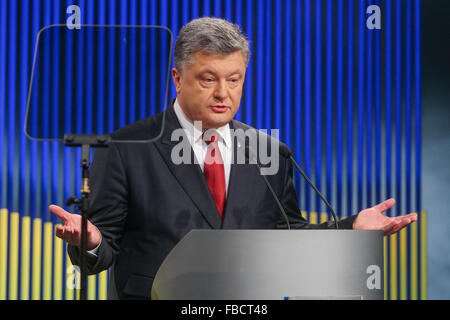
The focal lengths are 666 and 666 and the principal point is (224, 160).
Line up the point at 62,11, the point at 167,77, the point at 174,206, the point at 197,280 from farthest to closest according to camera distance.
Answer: the point at 62,11
the point at 174,206
the point at 167,77
the point at 197,280

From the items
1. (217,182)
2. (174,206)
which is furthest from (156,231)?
(217,182)

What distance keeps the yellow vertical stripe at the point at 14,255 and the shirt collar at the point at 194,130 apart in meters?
1.80

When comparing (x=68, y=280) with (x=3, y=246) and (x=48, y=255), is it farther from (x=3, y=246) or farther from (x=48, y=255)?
(x=3, y=246)

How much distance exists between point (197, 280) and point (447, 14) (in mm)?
2741

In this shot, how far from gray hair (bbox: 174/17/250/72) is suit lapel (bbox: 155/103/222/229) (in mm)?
212

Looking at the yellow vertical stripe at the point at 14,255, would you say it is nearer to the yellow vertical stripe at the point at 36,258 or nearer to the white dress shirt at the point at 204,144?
the yellow vertical stripe at the point at 36,258

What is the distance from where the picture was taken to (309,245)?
1.20m

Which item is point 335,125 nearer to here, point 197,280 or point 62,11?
point 62,11

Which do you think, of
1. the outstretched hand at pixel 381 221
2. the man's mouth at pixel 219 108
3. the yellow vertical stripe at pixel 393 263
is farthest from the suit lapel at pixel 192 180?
the yellow vertical stripe at pixel 393 263

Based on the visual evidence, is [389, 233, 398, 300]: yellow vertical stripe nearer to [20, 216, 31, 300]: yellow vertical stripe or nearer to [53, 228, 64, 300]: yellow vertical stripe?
[53, 228, 64, 300]: yellow vertical stripe

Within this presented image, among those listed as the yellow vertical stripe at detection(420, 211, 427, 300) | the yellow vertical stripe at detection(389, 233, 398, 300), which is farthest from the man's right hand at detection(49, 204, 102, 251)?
the yellow vertical stripe at detection(420, 211, 427, 300)

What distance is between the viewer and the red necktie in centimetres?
169

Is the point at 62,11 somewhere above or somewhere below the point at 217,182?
above

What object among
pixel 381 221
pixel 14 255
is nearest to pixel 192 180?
pixel 381 221
